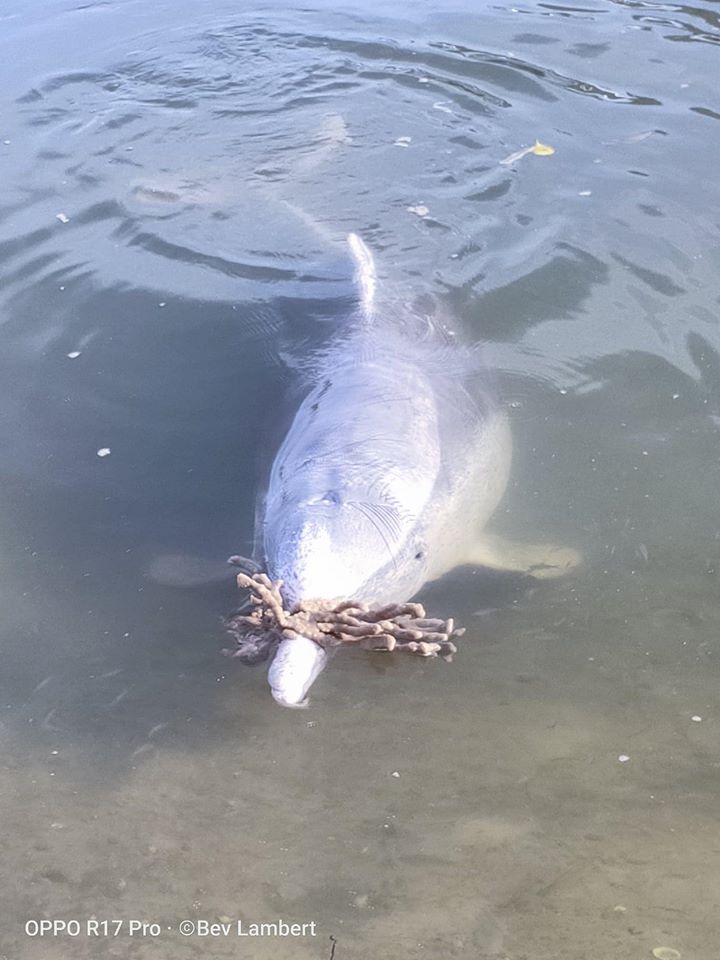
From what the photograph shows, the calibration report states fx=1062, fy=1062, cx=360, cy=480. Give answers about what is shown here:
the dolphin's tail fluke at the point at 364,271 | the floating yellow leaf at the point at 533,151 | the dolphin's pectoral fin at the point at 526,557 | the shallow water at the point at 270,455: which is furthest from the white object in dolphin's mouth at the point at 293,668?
the floating yellow leaf at the point at 533,151

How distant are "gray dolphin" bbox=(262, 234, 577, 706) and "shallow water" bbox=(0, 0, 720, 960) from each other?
6.9 inches

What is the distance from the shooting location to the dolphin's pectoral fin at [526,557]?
436 centimetres

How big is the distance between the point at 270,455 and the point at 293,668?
1.47m

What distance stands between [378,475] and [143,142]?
17.1 feet

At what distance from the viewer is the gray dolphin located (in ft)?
13.0

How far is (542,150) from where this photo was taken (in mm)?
7711

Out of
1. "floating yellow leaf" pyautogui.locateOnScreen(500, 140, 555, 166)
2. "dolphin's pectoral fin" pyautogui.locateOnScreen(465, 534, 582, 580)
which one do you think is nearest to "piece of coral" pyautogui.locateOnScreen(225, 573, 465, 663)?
"dolphin's pectoral fin" pyautogui.locateOnScreen(465, 534, 582, 580)

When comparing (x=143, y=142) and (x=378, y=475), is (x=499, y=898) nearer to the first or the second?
(x=378, y=475)

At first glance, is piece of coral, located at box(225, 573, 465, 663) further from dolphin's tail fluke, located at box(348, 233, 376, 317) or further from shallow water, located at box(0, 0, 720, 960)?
dolphin's tail fluke, located at box(348, 233, 376, 317)

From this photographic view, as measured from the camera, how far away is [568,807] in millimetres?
3408

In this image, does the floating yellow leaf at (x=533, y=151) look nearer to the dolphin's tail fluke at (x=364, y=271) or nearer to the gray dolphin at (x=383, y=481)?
the dolphin's tail fluke at (x=364, y=271)

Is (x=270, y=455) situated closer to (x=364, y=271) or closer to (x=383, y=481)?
(x=383, y=481)

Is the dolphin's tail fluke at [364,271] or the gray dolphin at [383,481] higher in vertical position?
the dolphin's tail fluke at [364,271]

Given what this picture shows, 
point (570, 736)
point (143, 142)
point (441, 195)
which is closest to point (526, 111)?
point (441, 195)
